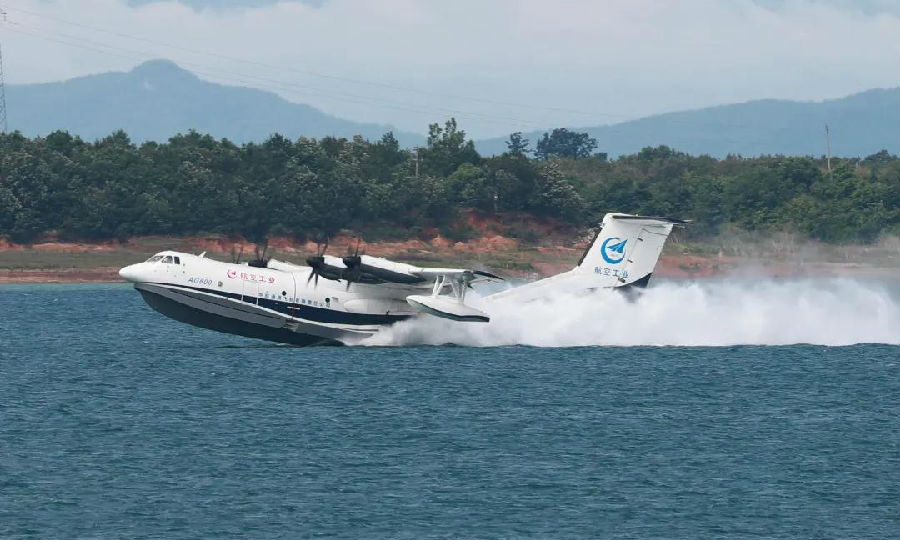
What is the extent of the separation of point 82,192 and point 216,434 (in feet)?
318

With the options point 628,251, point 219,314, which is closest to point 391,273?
point 219,314

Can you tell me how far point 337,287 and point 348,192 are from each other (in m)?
81.7

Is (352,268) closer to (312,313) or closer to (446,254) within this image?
(312,313)

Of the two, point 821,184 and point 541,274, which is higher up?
point 821,184

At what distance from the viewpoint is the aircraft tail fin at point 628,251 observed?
185 feet

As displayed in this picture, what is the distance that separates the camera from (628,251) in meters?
56.3

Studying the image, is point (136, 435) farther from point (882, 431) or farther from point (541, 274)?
point (541, 274)

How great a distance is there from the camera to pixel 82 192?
13038 cm

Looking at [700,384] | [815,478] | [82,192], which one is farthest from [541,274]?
[815,478]

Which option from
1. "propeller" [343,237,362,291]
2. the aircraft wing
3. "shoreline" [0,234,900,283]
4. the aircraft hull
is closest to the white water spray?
the aircraft wing

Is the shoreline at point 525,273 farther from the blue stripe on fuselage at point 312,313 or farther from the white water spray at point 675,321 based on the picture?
the blue stripe on fuselage at point 312,313

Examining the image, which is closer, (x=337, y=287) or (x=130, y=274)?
(x=130, y=274)

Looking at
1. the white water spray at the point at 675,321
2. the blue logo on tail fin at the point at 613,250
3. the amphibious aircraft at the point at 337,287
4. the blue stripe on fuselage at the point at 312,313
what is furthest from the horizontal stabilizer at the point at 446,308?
the blue logo on tail fin at the point at 613,250

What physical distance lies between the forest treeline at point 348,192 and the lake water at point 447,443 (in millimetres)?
69895
